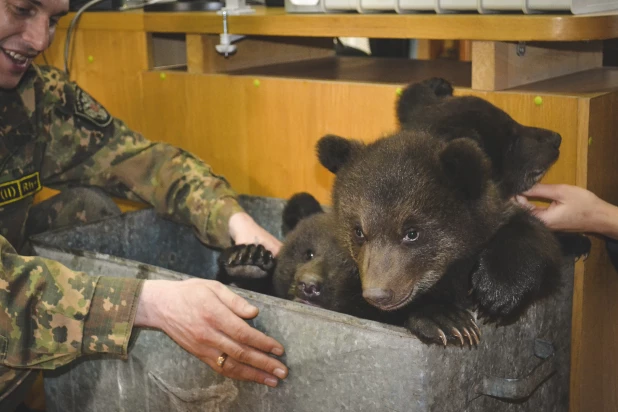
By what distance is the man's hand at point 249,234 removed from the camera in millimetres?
2236

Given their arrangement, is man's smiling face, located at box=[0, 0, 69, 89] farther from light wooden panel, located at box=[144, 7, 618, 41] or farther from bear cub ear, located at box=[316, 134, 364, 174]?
bear cub ear, located at box=[316, 134, 364, 174]

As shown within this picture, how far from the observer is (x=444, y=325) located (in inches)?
54.4

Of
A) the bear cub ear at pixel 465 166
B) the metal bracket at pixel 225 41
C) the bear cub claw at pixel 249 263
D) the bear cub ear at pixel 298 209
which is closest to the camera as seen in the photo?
the bear cub ear at pixel 465 166

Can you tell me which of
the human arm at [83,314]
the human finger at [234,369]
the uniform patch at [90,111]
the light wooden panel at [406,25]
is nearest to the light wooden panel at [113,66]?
the light wooden panel at [406,25]

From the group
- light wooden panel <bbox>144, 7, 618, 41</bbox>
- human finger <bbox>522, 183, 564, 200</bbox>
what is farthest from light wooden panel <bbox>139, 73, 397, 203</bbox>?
human finger <bbox>522, 183, 564, 200</bbox>

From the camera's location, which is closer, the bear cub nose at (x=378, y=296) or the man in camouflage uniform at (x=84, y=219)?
the bear cub nose at (x=378, y=296)

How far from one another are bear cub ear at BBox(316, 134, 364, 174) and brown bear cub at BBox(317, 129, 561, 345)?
0.10 meters

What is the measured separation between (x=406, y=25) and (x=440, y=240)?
81cm

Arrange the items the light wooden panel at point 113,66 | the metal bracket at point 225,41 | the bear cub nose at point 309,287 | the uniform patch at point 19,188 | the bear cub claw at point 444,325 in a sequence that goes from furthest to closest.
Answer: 1. the light wooden panel at point 113,66
2. the metal bracket at point 225,41
3. the uniform patch at point 19,188
4. the bear cub nose at point 309,287
5. the bear cub claw at point 444,325

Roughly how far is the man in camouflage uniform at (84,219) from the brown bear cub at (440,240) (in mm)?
264

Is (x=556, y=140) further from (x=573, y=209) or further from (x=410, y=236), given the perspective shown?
(x=410, y=236)

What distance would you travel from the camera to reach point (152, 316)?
1.67m

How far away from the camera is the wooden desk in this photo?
1926mm

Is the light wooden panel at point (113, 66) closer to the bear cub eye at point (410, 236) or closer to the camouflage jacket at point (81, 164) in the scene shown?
the camouflage jacket at point (81, 164)
